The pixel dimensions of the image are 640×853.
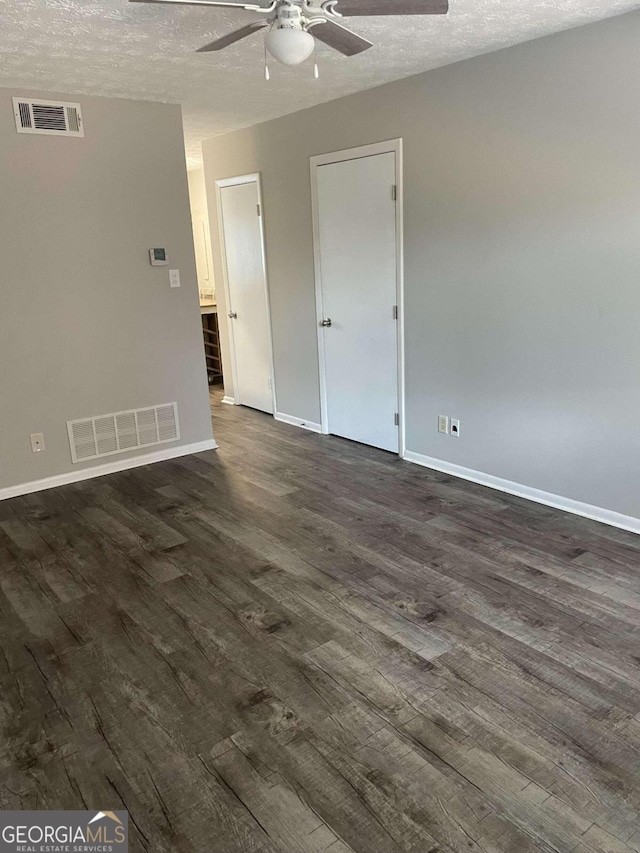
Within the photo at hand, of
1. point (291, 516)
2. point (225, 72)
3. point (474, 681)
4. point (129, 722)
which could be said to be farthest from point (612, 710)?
point (225, 72)

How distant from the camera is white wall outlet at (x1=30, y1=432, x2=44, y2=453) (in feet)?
13.9

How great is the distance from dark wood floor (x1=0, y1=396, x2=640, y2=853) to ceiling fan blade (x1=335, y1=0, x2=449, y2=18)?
2.30m

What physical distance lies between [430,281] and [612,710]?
9.20ft

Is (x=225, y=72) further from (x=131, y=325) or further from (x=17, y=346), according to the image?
(x=17, y=346)

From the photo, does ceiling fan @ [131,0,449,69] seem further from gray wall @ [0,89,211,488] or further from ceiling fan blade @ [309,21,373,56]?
gray wall @ [0,89,211,488]

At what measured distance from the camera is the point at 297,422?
5.70 meters

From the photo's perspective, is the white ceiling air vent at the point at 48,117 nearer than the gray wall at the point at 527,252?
No

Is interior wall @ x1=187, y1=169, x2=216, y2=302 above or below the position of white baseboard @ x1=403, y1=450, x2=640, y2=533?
above

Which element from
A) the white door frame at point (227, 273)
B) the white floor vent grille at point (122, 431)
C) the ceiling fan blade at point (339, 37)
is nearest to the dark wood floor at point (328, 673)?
the white floor vent grille at point (122, 431)

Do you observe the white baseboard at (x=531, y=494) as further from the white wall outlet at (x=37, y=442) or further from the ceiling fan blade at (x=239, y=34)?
the ceiling fan blade at (x=239, y=34)

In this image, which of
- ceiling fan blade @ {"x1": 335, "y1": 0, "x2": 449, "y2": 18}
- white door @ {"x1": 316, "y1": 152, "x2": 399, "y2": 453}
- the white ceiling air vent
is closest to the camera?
ceiling fan blade @ {"x1": 335, "y1": 0, "x2": 449, "y2": 18}

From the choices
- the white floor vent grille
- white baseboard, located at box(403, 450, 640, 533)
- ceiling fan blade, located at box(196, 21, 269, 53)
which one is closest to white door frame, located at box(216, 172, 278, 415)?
the white floor vent grille

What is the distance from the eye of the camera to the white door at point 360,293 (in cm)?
441

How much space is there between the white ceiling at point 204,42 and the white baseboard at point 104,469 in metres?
2.47
